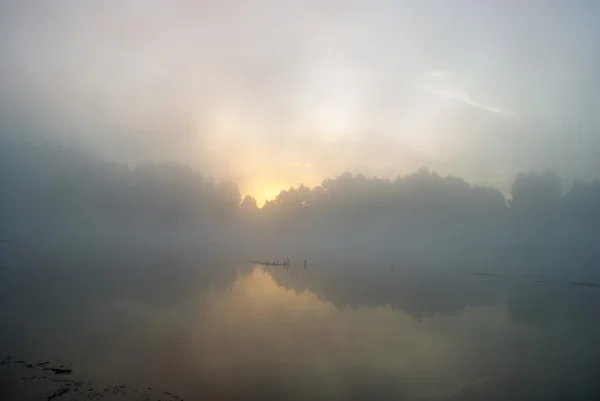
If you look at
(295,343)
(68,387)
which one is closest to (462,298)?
(295,343)

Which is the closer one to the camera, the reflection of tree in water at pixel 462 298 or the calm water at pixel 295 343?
the calm water at pixel 295 343

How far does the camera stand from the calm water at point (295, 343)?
23.4 m

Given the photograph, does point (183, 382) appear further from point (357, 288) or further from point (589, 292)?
point (589, 292)

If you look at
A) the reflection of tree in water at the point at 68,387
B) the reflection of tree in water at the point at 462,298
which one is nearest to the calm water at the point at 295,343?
the reflection of tree in water at the point at 68,387

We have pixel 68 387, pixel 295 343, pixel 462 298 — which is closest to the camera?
pixel 68 387

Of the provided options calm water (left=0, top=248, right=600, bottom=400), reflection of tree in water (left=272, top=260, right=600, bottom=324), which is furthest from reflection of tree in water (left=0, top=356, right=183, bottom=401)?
reflection of tree in water (left=272, top=260, right=600, bottom=324)

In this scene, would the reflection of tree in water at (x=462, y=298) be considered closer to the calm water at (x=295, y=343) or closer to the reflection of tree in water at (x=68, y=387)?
the calm water at (x=295, y=343)

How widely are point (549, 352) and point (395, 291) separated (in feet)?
119

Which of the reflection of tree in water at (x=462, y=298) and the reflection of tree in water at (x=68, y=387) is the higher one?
the reflection of tree in water at (x=68, y=387)

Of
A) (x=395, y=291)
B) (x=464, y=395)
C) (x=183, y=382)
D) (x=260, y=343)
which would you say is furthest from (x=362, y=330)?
(x=395, y=291)

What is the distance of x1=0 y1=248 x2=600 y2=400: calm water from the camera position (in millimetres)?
23406

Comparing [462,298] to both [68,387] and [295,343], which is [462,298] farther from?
[68,387]

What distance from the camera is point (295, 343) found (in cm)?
3241

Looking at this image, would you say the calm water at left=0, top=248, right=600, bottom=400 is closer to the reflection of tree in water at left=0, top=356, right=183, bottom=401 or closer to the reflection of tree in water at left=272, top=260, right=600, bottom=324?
the reflection of tree in water at left=0, top=356, right=183, bottom=401
